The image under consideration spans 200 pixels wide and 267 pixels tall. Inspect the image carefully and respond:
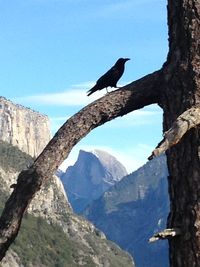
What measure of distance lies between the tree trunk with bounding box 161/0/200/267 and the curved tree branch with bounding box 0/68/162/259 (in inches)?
8.9

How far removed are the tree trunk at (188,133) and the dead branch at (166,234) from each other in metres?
0.07

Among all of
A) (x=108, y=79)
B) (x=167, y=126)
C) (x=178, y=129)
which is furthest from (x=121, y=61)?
(x=178, y=129)

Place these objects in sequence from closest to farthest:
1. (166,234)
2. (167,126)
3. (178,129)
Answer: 1. (178,129)
2. (166,234)
3. (167,126)

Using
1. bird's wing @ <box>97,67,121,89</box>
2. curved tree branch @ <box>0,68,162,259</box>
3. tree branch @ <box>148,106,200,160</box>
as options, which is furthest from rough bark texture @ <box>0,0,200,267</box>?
bird's wing @ <box>97,67,121,89</box>

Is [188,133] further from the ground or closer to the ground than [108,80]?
closer to the ground

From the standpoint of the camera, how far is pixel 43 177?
17.2 feet

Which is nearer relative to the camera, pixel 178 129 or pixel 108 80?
pixel 178 129

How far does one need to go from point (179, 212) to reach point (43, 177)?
117cm

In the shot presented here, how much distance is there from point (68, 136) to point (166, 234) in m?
1.19

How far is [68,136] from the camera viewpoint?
5.45 meters

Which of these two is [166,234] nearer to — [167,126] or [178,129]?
[178,129]

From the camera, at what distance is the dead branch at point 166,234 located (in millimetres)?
4811

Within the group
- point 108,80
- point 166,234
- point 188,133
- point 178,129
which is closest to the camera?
point 178,129

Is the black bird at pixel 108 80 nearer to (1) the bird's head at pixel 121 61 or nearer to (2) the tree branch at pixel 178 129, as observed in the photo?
(1) the bird's head at pixel 121 61
